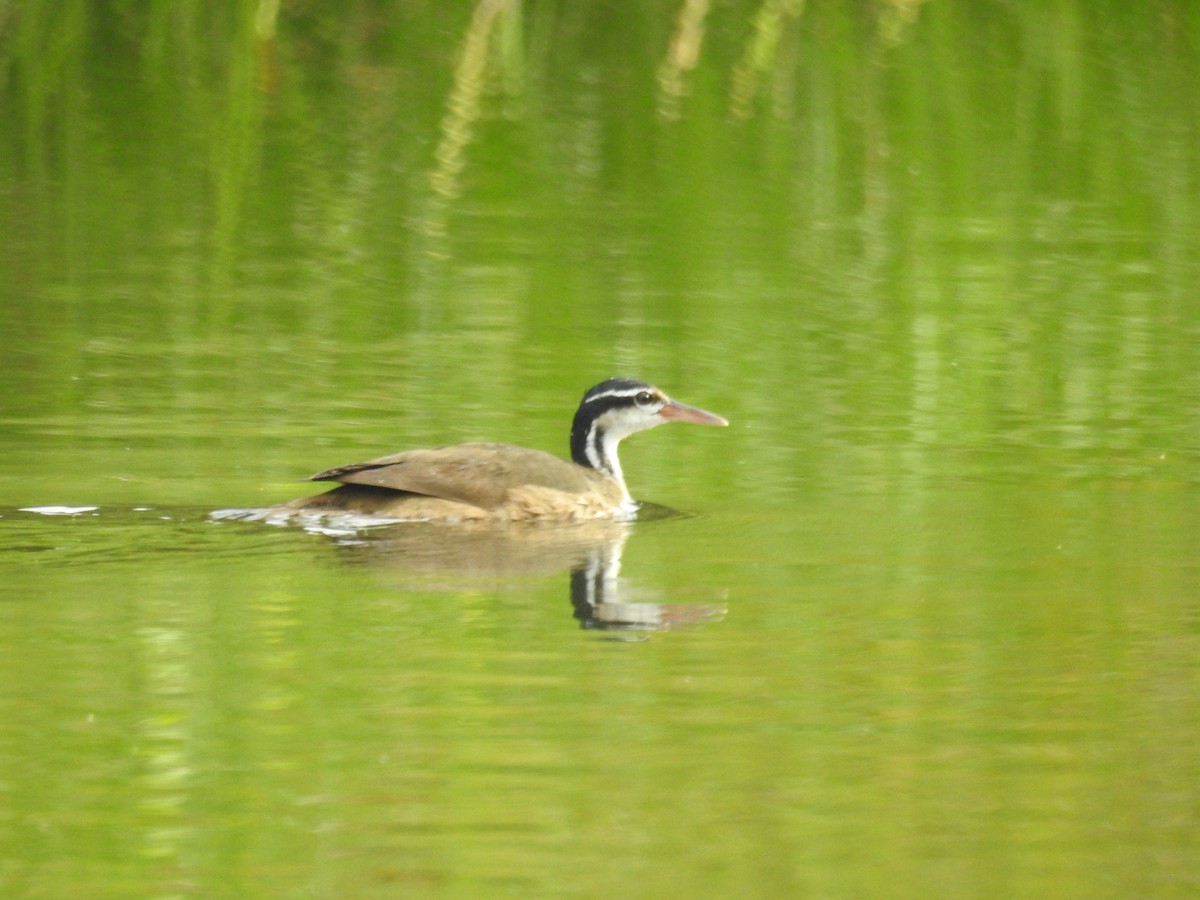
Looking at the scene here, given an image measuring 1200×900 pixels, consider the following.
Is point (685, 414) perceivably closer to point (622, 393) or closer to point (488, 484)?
point (622, 393)

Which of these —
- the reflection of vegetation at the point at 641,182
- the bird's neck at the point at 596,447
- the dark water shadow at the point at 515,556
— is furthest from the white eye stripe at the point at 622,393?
the reflection of vegetation at the point at 641,182

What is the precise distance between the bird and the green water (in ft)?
0.86

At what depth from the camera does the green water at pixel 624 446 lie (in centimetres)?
640

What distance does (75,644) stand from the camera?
816 cm

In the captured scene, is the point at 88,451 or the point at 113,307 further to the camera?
the point at 113,307

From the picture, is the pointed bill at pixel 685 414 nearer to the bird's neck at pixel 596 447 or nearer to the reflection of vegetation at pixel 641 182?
the bird's neck at pixel 596 447

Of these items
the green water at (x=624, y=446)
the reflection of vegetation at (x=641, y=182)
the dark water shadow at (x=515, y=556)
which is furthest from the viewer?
the reflection of vegetation at (x=641, y=182)

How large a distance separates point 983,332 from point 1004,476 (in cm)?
357

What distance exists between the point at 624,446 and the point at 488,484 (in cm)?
293

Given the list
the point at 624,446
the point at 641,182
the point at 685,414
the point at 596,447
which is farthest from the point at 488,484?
→ the point at 641,182

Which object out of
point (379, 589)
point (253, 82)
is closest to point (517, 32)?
point (253, 82)

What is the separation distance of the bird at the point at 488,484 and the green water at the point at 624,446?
0.86 ft

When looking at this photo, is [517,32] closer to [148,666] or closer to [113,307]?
[113,307]

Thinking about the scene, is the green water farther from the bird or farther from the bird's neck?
the bird's neck
